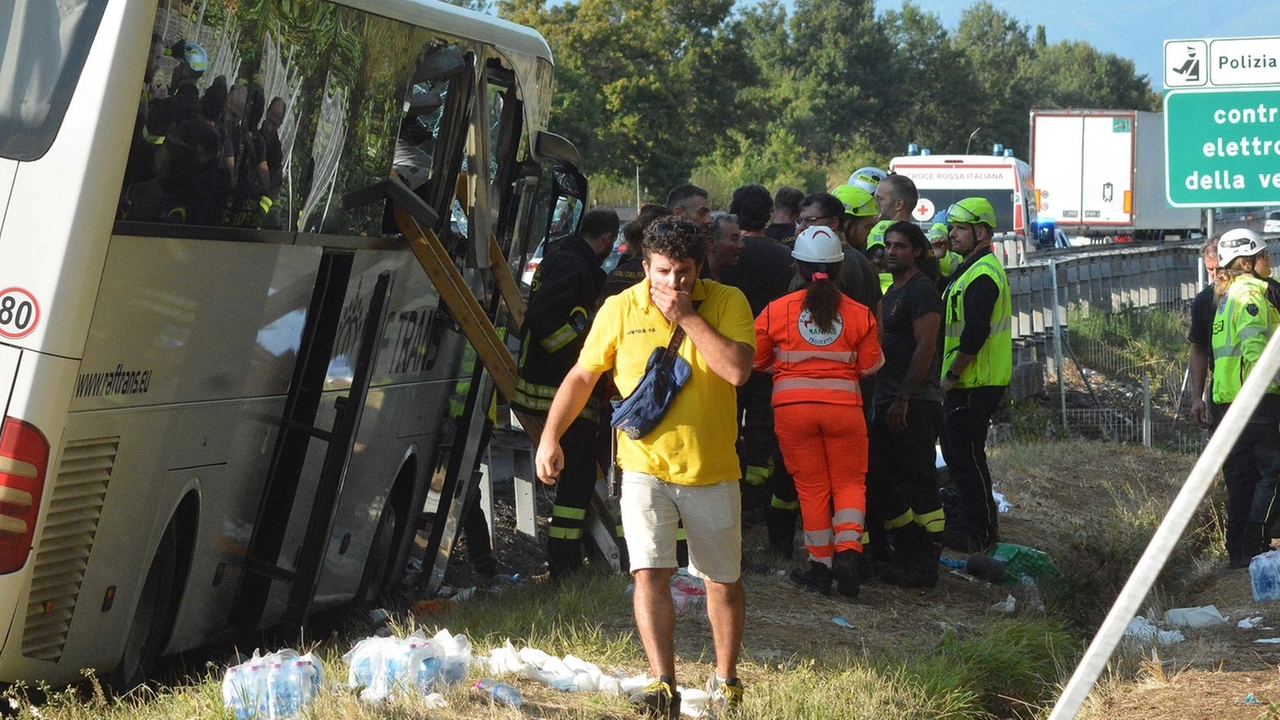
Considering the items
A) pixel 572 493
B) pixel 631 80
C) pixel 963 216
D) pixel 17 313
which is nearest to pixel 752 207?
pixel 963 216

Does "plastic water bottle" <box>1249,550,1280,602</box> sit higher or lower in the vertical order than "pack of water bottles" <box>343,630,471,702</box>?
higher

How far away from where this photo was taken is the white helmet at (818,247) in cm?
795

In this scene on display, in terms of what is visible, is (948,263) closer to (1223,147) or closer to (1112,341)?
(1223,147)

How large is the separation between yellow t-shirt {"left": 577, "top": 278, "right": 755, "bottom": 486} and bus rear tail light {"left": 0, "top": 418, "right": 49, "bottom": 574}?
1873 mm

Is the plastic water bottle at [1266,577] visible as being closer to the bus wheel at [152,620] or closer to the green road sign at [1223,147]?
the green road sign at [1223,147]

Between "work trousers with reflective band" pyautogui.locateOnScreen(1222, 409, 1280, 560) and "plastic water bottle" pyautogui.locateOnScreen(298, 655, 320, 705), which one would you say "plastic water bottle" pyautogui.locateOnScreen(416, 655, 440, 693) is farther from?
"work trousers with reflective band" pyautogui.locateOnScreen(1222, 409, 1280, 560)

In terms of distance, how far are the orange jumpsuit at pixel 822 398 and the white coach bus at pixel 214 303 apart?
6.09ft

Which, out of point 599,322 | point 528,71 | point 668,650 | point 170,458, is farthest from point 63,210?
point 528,71

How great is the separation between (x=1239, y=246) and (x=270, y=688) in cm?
658

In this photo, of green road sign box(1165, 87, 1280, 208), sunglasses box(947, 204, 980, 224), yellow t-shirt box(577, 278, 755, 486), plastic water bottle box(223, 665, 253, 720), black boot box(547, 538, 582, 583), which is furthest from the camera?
green road sign box(1165, 87, 1280, 208)

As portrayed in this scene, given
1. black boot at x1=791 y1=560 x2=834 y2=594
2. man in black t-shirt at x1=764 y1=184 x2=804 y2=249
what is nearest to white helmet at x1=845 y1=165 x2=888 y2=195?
man in black t-shirt at x1=764 y1=184 x2=804 y2=249

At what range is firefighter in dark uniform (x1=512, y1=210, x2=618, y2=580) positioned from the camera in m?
8.48

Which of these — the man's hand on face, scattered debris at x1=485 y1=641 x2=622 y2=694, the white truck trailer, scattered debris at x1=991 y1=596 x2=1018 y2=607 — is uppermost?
the white truck trailer

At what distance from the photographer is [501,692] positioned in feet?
18.7
